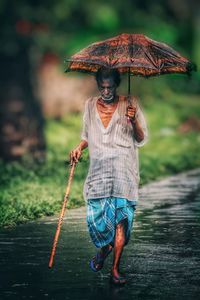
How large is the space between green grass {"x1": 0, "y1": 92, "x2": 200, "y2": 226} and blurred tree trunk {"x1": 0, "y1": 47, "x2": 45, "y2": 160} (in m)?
0.44

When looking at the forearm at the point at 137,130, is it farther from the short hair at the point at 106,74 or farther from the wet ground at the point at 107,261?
the wet ground at the point at 107,261

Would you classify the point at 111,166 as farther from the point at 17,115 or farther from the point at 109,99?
the point at 17,115

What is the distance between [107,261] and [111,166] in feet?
3.82

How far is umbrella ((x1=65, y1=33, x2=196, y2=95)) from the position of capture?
27.2 ft

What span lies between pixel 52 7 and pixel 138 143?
11434mm

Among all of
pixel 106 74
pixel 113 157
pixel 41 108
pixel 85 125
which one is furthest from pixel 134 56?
pixel 41 108

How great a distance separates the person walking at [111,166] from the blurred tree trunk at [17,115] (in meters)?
11.3

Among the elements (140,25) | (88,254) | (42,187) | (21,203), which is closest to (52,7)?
(140,25)

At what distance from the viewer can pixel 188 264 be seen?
872 centimetres

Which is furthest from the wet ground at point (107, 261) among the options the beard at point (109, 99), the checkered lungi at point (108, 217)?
the beard at point (109, 99)

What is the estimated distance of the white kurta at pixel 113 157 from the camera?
8.27m

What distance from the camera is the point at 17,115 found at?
19.8 meters

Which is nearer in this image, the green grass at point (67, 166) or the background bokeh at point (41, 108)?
the green grass at point (67, 166)

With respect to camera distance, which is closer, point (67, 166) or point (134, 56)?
point (134, 56)
